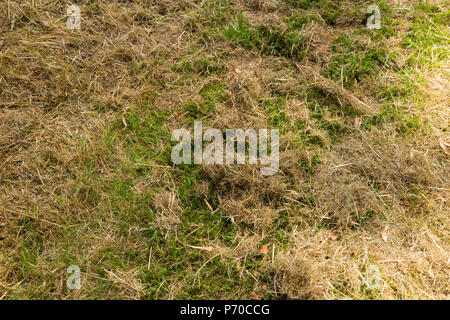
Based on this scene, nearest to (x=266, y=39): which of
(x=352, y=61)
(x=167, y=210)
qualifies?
(x=352, y=61)

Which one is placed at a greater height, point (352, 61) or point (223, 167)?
point (352, 61)

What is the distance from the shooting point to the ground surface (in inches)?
75.4

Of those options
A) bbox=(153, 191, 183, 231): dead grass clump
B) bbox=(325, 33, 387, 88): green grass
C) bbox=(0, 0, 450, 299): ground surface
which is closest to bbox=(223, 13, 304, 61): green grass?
bbox=(0, 0, 450, 299): ground surface

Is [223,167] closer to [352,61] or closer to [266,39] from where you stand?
[266,39]

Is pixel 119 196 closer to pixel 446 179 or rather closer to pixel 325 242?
pixel 325 242

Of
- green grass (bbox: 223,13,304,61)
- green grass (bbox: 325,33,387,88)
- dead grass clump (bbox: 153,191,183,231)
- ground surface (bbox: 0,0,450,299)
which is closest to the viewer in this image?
ground surface (bbox: 0,0,450,299)

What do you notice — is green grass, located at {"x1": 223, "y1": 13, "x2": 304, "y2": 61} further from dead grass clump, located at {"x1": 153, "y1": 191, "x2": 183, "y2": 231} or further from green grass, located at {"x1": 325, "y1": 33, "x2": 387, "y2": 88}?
dead grass clump, located at {"x1": 153, "y1": 191, "x2": 183, "y2": 231}

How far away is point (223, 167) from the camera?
2.17 m

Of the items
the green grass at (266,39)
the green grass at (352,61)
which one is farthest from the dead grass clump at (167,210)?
the green grass at (352,61)

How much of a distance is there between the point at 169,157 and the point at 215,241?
652 millimetres

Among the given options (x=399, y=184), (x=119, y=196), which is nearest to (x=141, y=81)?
(x=119, y=196)

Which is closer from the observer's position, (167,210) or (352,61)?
(167,210)

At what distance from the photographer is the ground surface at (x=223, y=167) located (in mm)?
1914

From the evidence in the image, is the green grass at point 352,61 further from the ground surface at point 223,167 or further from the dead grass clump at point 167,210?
the dead grass clump at point 167,210
